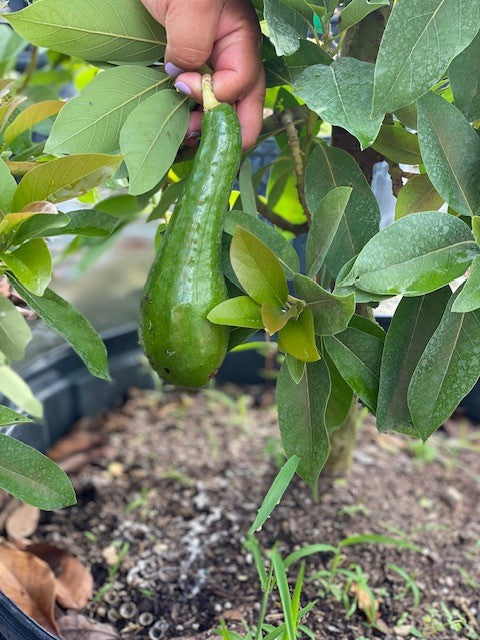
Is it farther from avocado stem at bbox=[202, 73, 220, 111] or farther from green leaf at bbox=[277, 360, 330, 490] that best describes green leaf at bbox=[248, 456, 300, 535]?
avocado stem at bbox=[202, 73, 220, 111]

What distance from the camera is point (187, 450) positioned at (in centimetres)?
155

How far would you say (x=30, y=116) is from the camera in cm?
83

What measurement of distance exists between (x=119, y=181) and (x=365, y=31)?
0.35m

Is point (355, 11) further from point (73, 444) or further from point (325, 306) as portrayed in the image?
point (73, 444)

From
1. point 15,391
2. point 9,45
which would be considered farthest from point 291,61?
point 9,45

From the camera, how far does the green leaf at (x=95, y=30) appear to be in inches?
28.0

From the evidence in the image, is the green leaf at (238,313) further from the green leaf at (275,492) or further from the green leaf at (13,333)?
the green leaf at (13,333)

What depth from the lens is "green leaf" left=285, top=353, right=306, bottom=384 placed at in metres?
0.72

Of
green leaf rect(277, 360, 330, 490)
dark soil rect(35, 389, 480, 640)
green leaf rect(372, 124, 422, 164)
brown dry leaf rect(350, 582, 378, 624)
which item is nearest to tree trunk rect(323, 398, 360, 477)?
dark soil rect(35, 389, 480, 640)

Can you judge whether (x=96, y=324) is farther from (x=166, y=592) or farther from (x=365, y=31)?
(x=365, y=31)

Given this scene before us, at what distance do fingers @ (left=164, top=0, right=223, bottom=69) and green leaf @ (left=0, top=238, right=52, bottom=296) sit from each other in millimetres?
243

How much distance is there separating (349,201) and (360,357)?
174 mm

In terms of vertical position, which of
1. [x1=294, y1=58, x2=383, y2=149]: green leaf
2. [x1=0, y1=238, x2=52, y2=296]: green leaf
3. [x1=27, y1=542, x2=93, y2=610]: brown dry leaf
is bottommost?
[x1=27, y1=542, x2=93, y2=610]: brown dry leaf

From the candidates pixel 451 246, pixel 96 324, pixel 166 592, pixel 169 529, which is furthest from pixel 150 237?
pixel 451 246
